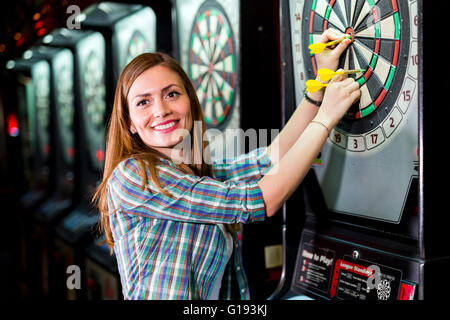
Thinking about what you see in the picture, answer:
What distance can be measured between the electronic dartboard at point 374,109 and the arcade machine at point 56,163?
2.90 metres

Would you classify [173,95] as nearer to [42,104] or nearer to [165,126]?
[165,126]

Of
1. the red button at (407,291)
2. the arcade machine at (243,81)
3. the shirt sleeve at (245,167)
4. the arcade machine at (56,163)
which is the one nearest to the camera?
the red button at (407,291)

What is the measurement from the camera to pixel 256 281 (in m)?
2.00

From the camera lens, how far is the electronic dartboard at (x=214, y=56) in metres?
1.96

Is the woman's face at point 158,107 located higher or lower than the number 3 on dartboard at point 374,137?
higher

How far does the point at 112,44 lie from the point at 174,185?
2038 mm

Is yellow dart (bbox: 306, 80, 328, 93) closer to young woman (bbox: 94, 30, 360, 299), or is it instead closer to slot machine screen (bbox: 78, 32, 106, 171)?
young woman (bbox: 94, 30, 360, 299)

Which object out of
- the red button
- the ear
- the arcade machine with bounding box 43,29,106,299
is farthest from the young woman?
the arcade machine with bounding box 43,29,106,299

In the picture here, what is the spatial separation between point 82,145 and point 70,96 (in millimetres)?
519

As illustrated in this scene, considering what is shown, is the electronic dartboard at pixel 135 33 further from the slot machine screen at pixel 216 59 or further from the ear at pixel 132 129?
the ear at pixel 132 129

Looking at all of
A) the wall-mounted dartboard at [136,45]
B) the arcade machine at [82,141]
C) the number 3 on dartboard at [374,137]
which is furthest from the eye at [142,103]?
the arcade machine at [82,141]

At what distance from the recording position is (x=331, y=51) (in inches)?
52.6
